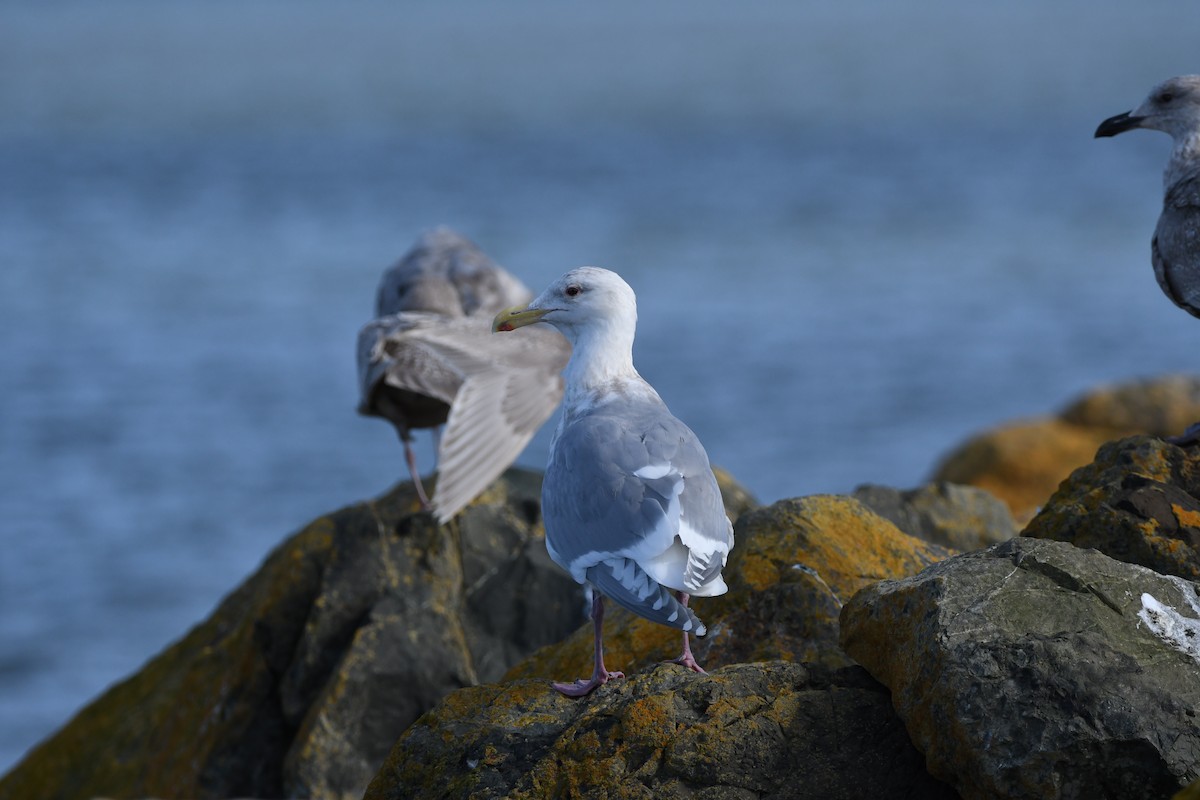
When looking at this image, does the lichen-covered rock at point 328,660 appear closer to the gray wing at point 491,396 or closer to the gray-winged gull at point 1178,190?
the gray wing at point 491,396

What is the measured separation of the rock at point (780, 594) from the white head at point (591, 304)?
85 cm

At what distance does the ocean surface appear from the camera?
53.0 ft

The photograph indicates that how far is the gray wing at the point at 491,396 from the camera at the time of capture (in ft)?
24.6

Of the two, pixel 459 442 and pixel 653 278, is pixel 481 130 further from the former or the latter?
pixel 459 442

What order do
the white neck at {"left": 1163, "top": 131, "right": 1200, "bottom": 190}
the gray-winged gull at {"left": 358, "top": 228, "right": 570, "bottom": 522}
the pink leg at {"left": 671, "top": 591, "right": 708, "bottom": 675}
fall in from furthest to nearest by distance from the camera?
the gray-winged gull at {"left": 358, "top": 228, "right": 570, "bottom": 522}, the white neck at {"left": 1163, "top": 131, "right": 1200, "bottom": 190}, the pink leg at {"left": 671, "top": 591, "right": 708, "bottom": 675}

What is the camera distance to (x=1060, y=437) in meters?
11.8

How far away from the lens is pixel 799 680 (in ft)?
13.7

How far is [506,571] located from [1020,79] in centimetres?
5937

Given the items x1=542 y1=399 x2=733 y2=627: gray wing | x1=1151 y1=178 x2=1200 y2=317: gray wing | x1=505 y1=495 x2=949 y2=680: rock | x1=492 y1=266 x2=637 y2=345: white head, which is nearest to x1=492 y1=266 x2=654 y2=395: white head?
x1=492 y1=266 x2=637 y2=345: white head

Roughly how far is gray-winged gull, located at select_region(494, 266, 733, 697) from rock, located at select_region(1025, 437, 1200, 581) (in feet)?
3.75

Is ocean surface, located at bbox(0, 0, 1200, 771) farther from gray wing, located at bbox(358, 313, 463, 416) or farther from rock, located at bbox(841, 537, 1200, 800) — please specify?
rock, located at bbox(841, 537, 1200, 800)

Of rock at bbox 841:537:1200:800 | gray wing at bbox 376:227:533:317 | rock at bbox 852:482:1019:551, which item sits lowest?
rock at bbox 841:537:1200:800

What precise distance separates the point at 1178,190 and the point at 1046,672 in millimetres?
2806

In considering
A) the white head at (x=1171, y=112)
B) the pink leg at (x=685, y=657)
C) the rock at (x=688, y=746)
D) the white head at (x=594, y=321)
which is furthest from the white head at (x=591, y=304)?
the white head at (x=1171, y=112)
